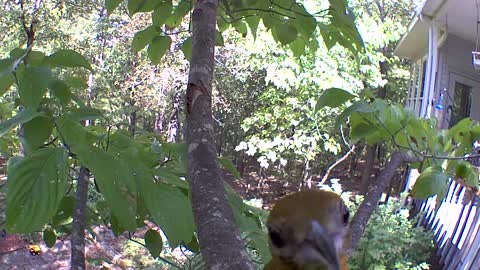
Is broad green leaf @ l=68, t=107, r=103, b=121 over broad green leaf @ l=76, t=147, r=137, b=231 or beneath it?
over

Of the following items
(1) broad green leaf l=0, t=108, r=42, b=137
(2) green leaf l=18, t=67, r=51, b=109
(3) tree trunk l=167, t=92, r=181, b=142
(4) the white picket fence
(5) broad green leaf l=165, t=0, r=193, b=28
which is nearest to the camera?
(1) broad green leaf l=0, t=108, r=42, b=137

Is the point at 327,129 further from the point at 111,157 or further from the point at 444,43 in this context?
→ the point at 111,157

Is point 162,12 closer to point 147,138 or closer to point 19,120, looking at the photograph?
point 147,138

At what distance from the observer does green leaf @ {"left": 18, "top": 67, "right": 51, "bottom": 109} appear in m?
1.14

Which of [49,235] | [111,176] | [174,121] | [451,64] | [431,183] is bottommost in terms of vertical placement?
[49,235]

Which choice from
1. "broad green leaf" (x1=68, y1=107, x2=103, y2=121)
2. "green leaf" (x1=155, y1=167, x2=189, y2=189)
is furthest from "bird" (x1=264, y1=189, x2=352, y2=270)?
"broad green leaf" (x1=68, y1=107, x2=103, y2=121)

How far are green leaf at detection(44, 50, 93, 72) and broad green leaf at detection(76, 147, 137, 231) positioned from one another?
0.40 metres

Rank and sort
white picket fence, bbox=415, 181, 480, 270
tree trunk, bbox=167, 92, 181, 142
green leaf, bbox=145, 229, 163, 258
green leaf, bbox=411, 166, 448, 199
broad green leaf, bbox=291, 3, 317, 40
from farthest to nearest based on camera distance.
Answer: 1. tree trunk, bbox=167, 92, 181, 142
2. white picket fence, bbox=415, 181, 480, 270
3. broad green leaf, bbox=291, 3, 317, 40
4. green leaf, bbox=145, 229, 163, 258
5. green leaf, bbox=411, 166, 448, 199

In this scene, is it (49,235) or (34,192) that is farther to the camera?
(49,235)

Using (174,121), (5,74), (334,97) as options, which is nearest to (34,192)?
(5,74)

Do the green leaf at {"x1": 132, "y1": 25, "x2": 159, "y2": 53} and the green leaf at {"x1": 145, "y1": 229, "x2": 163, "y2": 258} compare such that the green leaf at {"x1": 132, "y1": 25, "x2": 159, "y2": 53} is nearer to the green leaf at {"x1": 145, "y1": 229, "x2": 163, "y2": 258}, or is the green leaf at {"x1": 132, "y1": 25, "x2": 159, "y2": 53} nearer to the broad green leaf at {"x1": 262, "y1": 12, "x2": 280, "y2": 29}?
the broad green leaf at {"x1": 262, "y1": 12, "x2": 280, "y2": 29}

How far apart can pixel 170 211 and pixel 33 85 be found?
459mm

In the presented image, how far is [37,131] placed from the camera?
1174 millimetres

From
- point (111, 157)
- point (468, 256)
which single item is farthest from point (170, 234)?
point (468, 256)
